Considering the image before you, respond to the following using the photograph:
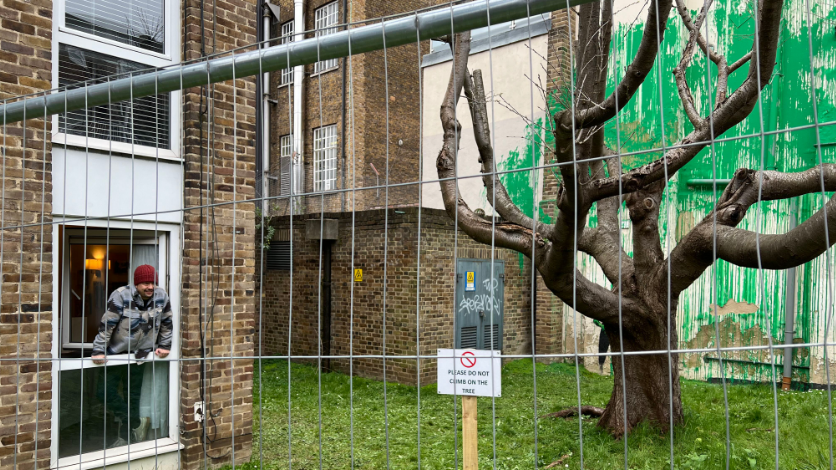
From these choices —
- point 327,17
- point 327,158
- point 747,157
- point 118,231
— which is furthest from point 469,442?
point 327,17

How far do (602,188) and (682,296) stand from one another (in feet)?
18.9

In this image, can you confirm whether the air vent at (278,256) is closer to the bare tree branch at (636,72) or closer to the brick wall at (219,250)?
the brick wall at (219,250)

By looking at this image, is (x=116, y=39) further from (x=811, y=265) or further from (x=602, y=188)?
(x=811, y=265)

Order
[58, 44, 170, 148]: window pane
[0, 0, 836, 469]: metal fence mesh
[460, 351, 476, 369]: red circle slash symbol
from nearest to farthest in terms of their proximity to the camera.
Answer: [460, 351, 476, 369]: red circle slash symbol, [0, 0, 836, 469]: metal fence mesh, [58, 44, 170, 148]: window pane

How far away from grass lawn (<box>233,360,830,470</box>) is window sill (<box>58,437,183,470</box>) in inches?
30.4

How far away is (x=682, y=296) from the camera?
9.62 metres

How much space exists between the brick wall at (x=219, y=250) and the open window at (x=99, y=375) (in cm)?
19

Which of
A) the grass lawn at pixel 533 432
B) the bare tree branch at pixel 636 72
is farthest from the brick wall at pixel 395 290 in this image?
the bare tree branch at pixel 636 72

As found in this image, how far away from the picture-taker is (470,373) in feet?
8.84

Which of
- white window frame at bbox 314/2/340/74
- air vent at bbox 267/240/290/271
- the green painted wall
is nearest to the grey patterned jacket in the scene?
the green painted wall

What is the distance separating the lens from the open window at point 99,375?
4781 mm

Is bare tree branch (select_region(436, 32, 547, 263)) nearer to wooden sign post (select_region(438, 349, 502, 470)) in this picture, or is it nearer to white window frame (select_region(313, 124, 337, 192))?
wooden sign post (select_region(438, 349, 502, 470))

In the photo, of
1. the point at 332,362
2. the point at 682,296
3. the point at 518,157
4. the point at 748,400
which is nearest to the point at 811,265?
the point at 682,296

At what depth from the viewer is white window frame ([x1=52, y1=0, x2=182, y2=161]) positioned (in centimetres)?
484
